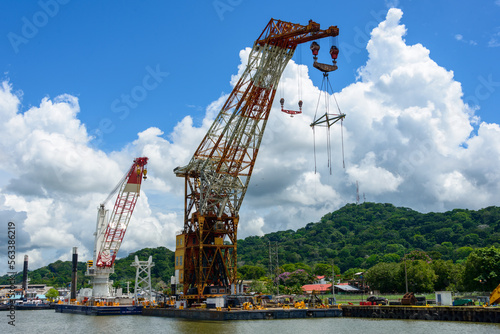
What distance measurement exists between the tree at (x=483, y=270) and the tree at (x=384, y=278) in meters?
22.1

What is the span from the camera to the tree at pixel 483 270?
65800 mm

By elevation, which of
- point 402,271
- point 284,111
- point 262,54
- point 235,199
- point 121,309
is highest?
point 262,54

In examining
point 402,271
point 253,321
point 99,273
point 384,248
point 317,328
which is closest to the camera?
point 317,328

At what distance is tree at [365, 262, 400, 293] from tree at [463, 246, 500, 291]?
22066 millimetres

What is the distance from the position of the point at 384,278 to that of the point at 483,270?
29352 mm

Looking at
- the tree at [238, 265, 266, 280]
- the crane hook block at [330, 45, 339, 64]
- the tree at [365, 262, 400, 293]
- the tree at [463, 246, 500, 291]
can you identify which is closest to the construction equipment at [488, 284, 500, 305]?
the tree at [463, 246, 500, 291]

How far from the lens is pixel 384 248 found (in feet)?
597

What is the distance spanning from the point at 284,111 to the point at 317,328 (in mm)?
26706

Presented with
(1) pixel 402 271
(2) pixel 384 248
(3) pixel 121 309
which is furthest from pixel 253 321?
(2) pixel 384 248

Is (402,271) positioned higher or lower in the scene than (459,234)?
lower

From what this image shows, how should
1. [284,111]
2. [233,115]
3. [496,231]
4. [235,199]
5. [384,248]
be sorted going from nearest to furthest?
[284,111] < [233,115] < [235,199] < [496,231] < [384,248]

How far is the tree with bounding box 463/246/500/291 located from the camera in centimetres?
6580

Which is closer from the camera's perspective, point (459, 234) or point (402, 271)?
point (402, 271)

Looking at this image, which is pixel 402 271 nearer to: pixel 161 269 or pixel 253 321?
pixel 253 321
